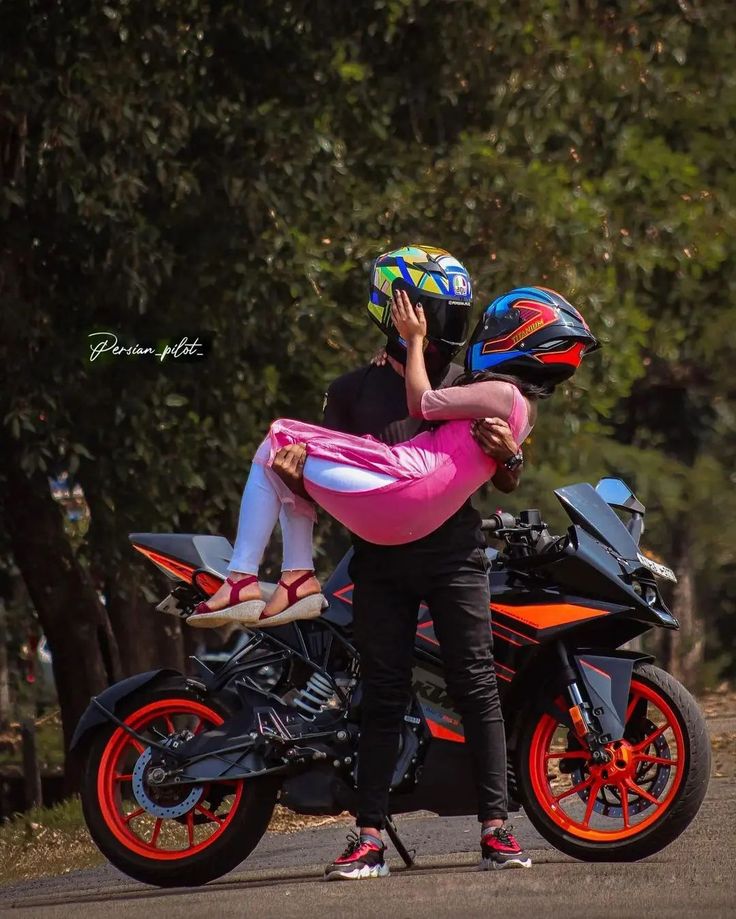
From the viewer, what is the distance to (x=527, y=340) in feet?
20.7

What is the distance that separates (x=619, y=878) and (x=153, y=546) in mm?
1960

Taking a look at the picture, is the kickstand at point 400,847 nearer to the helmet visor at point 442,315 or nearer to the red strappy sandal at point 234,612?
the red strappy sandal at point 234,612

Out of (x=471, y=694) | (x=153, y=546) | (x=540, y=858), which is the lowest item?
(x=540, y=858)

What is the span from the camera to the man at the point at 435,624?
20.3 feet

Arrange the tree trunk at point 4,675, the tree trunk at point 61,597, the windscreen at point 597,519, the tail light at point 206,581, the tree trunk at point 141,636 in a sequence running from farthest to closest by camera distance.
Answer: the tree trunk at point 4,675
the tree trunk at point 141,636
the tree trunk at point 61,597
the tail light at point 206,581
the windscreen at point 597,519

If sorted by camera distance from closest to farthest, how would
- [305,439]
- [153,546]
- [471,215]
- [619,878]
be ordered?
[619,878]
[305,439]
[153,546]
[471,215]

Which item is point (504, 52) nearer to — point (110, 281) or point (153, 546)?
point (110, 281)

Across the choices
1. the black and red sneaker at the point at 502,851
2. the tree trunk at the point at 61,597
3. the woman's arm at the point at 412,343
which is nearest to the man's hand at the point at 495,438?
the woman's arm at the point at 412,343

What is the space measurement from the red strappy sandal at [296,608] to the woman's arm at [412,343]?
685mm

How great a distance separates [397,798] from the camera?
6355mm

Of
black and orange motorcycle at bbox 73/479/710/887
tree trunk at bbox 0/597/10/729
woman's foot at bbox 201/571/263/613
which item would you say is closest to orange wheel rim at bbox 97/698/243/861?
black and orange motorcycle at bbox 73/479/710/887

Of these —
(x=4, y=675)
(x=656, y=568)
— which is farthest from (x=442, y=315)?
(x=4, y=675)

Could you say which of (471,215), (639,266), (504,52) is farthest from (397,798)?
(639,266)

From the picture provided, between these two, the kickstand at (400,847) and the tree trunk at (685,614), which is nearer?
the kickstand at (400,847)
